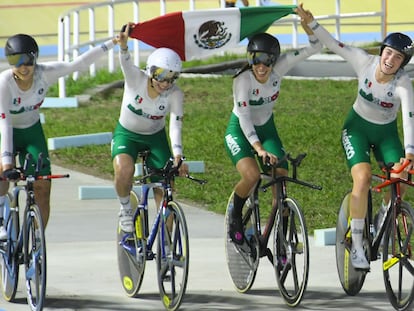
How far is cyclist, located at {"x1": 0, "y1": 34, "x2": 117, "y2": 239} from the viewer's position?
34.4 ft

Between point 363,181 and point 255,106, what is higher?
point 255,106

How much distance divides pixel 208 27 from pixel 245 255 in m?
2.04

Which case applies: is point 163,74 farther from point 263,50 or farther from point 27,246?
point 27,246

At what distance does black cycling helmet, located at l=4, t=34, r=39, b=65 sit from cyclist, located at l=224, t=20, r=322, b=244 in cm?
143

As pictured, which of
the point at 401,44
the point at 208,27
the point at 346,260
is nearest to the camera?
the point at 401,44

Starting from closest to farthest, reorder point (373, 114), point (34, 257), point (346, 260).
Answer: point (34, 257)
point (373, 114)
point (346, 260)

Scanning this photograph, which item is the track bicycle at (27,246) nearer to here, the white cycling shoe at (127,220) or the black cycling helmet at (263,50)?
the white cycling shoe at (127,220)

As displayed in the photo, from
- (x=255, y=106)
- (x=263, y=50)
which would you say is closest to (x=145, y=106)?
(x=255, y=106)

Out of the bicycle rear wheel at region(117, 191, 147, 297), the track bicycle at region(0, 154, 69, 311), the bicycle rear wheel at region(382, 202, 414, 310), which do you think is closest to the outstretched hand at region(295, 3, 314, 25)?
the bicycle rear wheel at region(382, 202, 414, 310)

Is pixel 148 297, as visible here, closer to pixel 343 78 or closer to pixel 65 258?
pixel 65 258

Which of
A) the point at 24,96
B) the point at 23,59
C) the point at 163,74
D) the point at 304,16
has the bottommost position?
the point at 24,96

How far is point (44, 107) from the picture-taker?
73.8ft

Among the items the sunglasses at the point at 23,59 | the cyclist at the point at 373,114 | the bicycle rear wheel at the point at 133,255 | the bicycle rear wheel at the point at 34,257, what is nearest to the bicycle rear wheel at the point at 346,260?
the cyclist at the point at 373,114

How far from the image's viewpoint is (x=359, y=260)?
10.7 meters
